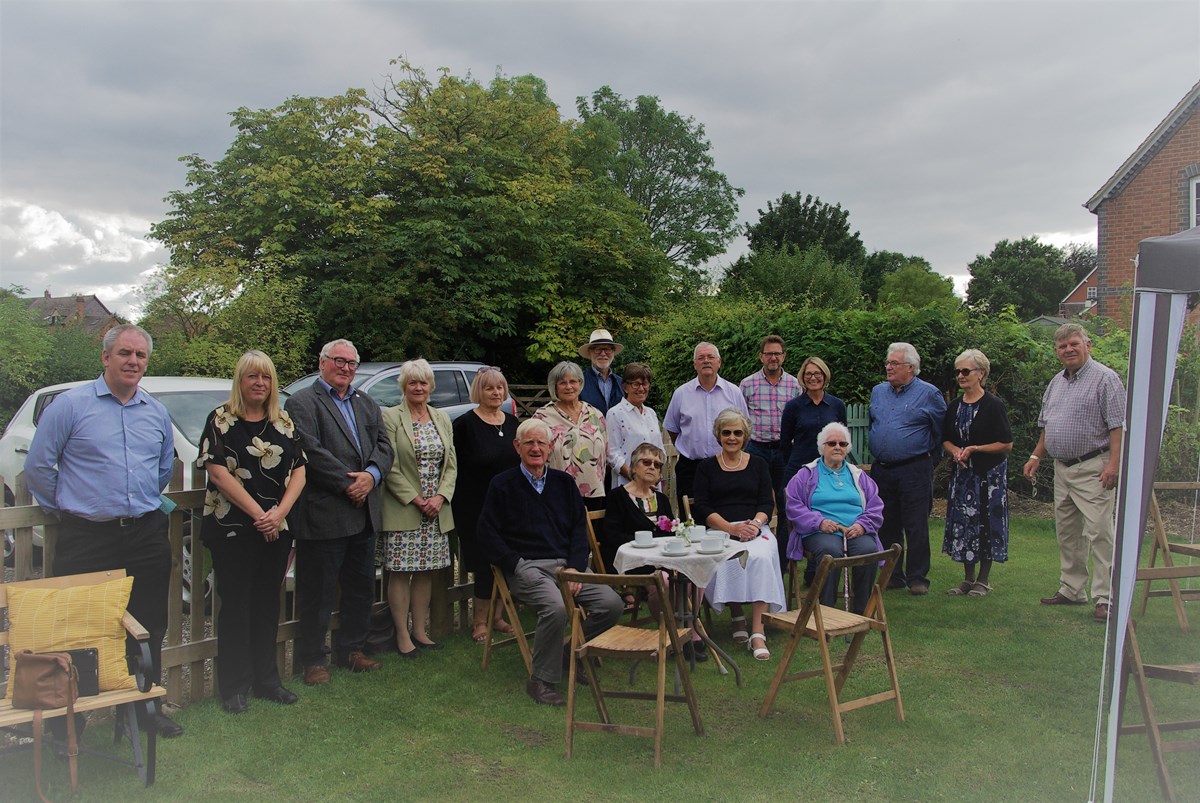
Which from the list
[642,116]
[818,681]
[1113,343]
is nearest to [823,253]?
[642,116]

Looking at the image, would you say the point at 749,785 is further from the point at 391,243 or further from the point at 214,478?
the point at 391,243

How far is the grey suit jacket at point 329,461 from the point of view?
4.67 metres

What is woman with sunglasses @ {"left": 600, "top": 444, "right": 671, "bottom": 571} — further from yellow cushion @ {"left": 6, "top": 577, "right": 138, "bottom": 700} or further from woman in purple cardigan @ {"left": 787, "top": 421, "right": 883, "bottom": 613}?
yellow cushion @ {"left": 6, "top": 577, "right": 138, "bottom": 700}

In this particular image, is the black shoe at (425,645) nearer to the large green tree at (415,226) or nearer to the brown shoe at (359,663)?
the brown shoe at (359,663)

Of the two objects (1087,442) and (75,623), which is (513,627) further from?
(1087,442)

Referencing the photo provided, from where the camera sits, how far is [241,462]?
4.23 metres

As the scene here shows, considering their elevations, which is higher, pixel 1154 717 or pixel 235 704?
pixel 1154 717

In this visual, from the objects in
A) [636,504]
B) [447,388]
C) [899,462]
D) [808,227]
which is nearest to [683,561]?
[636,504]

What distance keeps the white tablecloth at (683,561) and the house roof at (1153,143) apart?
20.3 metres

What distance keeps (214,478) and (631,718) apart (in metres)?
2.40

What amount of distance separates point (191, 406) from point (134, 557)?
271cm

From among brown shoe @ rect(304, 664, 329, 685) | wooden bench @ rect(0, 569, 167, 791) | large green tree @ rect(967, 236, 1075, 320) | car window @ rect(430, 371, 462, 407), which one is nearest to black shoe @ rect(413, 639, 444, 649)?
brown shoe @ rect(304, 664, 329, 685)

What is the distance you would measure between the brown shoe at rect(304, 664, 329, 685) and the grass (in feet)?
0.24

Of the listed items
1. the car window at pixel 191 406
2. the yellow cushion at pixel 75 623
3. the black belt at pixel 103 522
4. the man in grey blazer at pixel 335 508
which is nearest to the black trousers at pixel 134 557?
the black belt at pixel 103 522
